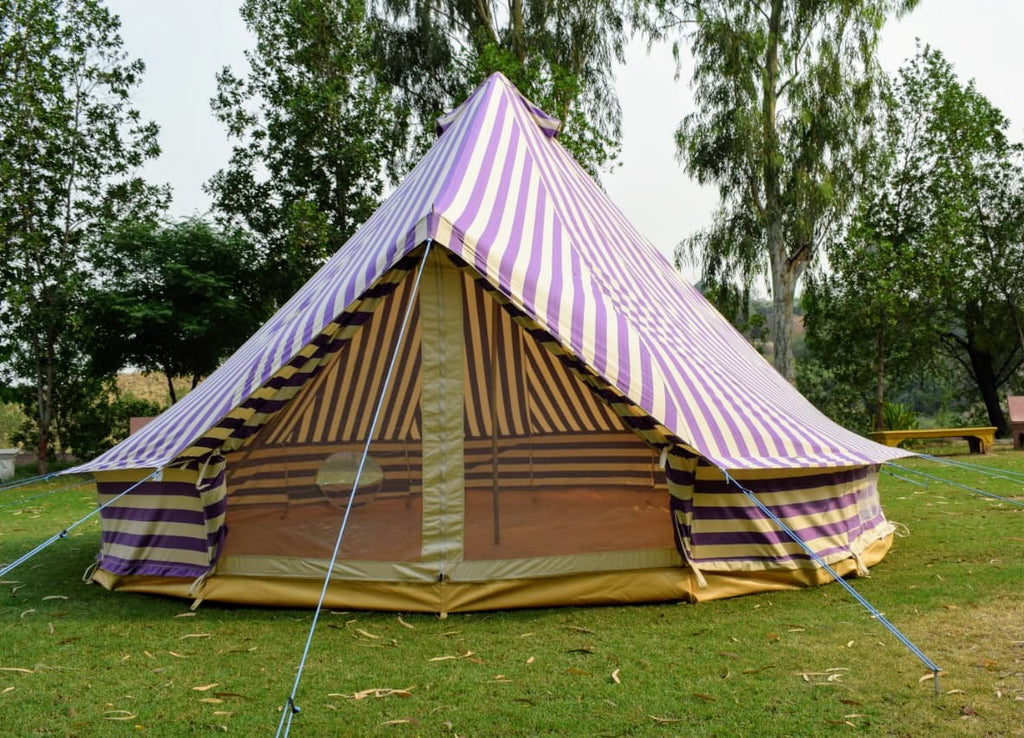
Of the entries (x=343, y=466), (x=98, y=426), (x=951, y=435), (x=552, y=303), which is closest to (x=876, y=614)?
(x=552, y=303)

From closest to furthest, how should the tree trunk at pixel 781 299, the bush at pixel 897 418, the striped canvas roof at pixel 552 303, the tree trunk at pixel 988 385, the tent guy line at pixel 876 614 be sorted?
the tent guy line at pixel 876 614 < the striped canvas roof at pixel 552 303 < the bush at pixel 897 418 < the tree trunk at pixel 781 299 < the tree trunk at pixel 988 385

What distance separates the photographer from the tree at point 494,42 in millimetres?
15703

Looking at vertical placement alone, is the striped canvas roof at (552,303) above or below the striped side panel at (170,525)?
above

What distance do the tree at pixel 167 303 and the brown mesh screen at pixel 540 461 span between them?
856 cm

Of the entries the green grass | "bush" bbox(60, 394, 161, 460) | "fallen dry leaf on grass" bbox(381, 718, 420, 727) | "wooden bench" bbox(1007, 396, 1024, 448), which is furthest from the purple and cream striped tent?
"bush" bbox(60, 394, 161, 460)

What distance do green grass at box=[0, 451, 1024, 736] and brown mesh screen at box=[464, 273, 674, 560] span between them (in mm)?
375

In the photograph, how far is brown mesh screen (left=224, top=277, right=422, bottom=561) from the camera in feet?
13.0

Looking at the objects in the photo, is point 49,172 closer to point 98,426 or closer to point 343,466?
point 98,426

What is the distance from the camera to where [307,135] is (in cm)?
1502

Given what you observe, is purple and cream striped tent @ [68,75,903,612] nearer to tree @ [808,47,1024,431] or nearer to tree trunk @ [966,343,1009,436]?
tree @ [808,47,1024,431]

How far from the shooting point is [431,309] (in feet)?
12.5

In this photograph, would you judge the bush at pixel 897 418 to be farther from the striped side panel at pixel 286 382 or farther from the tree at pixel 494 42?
the striped side panel at pixel 286 382

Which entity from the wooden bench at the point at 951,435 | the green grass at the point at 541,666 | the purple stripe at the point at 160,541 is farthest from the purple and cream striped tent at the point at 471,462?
the wooden bench at the point at 951,435

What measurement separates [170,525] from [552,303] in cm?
203
